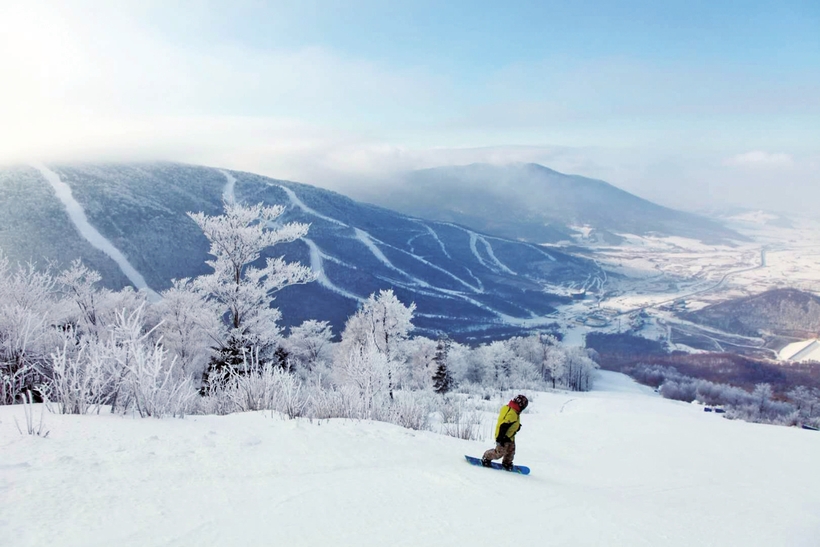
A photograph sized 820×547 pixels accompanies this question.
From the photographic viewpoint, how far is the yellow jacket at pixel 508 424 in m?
5.14

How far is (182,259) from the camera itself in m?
76.8

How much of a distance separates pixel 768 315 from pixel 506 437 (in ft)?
410

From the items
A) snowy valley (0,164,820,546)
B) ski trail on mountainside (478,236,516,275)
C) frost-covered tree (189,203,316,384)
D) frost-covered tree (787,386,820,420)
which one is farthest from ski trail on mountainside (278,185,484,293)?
frost-covered tree (189,203,316,384)

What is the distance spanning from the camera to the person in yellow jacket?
5.07 m

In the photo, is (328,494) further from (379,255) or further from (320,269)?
(379,255)

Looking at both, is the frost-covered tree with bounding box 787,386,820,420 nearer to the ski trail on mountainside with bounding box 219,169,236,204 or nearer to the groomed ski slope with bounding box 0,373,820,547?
the groomed ski slope with bounding box 0,373,820,547

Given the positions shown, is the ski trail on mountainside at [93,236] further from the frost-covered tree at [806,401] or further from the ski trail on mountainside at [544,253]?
the ski trail on mountainside at [544,253]

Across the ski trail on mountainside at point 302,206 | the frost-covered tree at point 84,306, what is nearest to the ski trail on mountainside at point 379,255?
the ski trail on mountainside at point 302,206

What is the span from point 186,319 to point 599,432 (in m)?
23.9

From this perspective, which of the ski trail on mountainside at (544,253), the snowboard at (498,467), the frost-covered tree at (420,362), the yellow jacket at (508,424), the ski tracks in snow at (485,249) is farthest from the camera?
the ski trail on mountainside at (544,253)

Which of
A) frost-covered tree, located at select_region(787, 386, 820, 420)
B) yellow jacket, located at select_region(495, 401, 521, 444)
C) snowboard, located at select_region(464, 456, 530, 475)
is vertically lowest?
frost-covered tree, located at select_region(787, 386, 820, 420)

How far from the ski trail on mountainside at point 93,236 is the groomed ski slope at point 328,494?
6781cm

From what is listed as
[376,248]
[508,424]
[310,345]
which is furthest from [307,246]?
[508,424]

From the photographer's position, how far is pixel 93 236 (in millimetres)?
72188
